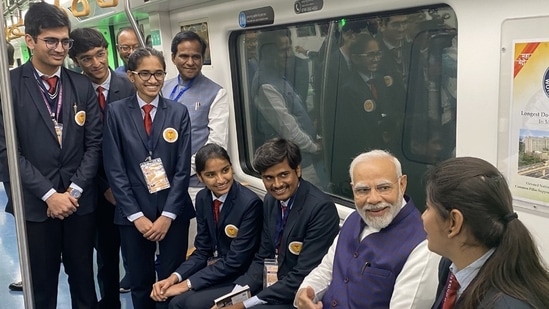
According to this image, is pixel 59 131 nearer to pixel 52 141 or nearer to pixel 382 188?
pixel 52 141

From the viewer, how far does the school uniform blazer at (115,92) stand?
296 centimetres

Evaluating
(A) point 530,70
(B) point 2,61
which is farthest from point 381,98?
(B) point 2,61

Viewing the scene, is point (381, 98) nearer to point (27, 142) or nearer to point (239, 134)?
point (239, 134)

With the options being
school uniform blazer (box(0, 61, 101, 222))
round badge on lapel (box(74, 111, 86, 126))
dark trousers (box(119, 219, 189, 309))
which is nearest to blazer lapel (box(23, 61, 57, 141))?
school uniform blazer (box(0, 61, 101, 222))

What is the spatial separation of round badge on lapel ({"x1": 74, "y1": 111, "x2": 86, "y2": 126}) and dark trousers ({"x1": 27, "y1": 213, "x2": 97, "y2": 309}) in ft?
1.62

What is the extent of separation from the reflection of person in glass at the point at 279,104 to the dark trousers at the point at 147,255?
0.99 m

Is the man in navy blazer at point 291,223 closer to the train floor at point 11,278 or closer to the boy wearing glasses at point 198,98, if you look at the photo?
the boy wearing glasses at point 198,98

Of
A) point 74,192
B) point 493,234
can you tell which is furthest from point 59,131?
point 493,234

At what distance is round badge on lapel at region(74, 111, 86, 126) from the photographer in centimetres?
262

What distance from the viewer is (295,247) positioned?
246cm

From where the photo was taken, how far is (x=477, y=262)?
1.38 metres

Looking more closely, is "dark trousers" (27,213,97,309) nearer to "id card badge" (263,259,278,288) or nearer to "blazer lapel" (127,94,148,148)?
"blazer lapel" (127,94,148,148)

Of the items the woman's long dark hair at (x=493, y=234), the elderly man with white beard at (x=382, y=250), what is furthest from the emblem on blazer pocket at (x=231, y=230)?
the woman's long dark hair at (x=493, y=234)

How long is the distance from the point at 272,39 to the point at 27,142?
1735 mm
